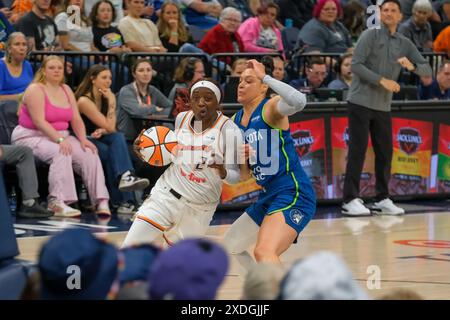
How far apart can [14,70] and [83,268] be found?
8486 mm

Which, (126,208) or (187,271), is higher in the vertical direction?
(187,271)

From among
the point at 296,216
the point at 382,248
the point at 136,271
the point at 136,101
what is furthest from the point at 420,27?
the point at 136,271

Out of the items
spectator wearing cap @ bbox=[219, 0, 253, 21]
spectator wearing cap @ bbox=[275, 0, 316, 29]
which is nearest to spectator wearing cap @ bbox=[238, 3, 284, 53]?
spectator wearing cap @ bbox=[219, 0, 253, 21]

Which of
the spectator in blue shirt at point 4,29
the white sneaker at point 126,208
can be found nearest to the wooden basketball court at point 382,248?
the white sneaker at point 126,208

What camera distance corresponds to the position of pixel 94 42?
41.8ft

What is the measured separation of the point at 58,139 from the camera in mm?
10820

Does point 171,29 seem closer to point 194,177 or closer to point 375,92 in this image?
point 375,92

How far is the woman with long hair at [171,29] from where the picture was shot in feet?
43.2

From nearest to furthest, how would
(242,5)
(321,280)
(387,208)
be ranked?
(321,280) → (387,208) → (242,5)

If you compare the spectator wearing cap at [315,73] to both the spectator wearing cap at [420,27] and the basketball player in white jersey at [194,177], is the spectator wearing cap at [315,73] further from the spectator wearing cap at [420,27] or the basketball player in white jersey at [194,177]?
the basketball player in white jersey at [194,177]

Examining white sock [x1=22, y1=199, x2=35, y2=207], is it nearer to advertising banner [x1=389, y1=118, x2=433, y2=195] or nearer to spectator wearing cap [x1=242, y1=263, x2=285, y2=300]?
advertising banner [x1=389, y1=118, x2=433, y2=195]

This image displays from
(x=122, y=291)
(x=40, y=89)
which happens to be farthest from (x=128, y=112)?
(x=122, y=291)
